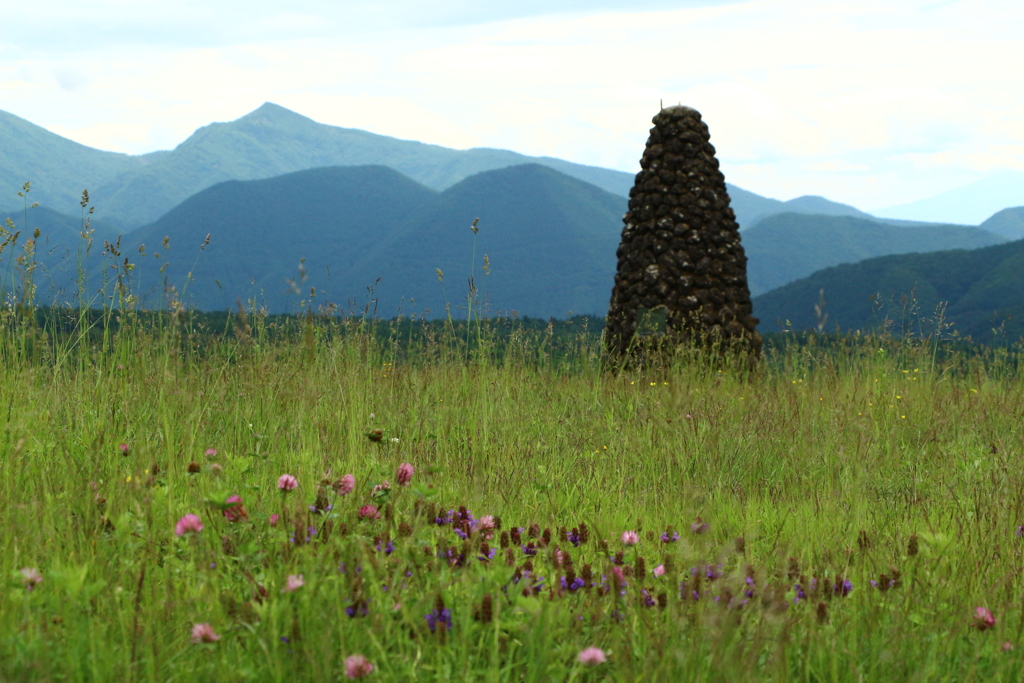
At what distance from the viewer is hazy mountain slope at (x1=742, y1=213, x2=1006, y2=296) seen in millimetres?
171750

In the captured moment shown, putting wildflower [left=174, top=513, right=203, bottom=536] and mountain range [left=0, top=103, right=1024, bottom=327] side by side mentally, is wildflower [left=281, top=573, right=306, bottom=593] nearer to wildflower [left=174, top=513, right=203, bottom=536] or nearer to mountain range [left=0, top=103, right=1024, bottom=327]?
wildflower [left=174, top=513, right=203, bottom=536]

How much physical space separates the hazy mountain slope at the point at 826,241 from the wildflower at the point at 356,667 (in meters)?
170

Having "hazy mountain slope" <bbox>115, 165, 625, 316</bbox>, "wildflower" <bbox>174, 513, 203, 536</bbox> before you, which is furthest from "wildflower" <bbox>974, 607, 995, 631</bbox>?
"hazy mountain slope" <bbox>115, 165, 625, 316</bbox>

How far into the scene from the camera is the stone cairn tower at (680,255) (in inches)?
339

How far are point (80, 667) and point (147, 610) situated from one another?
0.21 metres

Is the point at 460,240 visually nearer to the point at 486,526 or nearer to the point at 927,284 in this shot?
the point at 927,284

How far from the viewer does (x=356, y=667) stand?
162 cm

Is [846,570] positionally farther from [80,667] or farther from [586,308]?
[586,308]

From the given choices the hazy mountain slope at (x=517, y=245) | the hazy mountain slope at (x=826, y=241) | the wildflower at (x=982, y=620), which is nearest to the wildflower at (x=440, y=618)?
the wildflower at (x=982, y=620)

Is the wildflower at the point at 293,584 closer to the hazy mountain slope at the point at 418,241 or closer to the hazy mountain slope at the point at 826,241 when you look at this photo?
the hazy mountain slope at the point at 418,241

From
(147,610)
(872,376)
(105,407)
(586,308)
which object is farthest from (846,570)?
(586,308)

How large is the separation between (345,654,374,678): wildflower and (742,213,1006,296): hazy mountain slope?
559ft

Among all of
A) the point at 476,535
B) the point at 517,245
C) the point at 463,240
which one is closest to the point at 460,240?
the point at 463,240

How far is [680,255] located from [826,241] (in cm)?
19197
